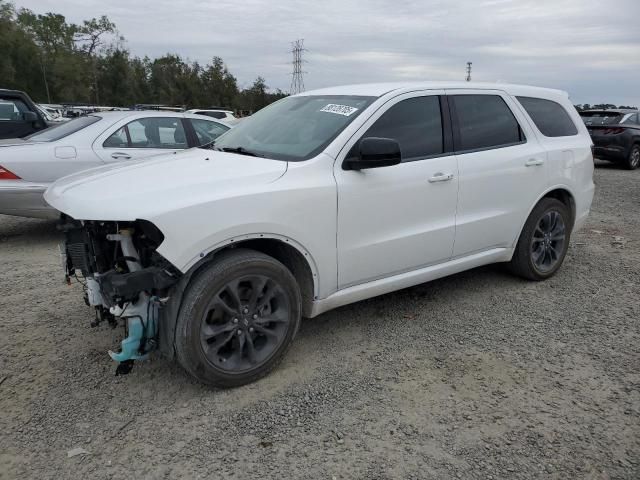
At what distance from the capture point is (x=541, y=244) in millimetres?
4754

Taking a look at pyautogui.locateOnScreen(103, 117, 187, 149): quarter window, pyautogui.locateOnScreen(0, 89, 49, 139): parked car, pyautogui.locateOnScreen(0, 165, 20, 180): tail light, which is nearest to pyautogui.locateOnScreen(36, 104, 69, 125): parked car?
pyautogui.locateOnScreen(0, 89, 49, 139): parked car

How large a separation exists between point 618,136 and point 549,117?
10.5 metres

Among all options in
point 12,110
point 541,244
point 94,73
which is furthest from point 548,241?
point 94,73

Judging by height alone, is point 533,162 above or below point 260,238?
above

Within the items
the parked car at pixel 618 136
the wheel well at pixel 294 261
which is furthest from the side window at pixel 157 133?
the parked car at pixel 618 136

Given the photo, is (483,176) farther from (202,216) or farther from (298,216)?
(202,216)

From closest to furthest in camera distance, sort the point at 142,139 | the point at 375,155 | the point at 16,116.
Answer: the point at 375,155
the point at 142,139
the point at 16,116

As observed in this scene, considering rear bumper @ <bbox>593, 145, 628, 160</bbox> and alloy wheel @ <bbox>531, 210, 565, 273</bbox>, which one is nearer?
alloy wheel @ <bbox>531, 210, 565, 273</bbox>

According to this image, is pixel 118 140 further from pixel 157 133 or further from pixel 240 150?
pixel 240 150

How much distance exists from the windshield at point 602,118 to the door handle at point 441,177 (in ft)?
38.9

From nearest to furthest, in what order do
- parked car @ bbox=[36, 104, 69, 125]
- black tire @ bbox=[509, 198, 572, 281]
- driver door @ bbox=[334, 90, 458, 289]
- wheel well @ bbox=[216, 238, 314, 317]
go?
→ wheel well @ bbox=[216, 238, 314, 317]
driver door @ bbox=[334, 90, 458, 289]
black tire @ bbox=[509, 198, 572, 281]
parked car @ bbox=[36, 104, 69, 125]

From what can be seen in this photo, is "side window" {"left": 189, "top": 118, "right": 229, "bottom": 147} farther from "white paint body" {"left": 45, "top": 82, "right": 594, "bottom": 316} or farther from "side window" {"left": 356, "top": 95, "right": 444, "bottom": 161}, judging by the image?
"side window" {"left": 356, "top": 95, "right": 444, "bottom": 161}

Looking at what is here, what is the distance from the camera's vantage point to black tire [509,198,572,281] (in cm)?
458

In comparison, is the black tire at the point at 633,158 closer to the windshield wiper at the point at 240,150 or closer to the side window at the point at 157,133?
the side window at the point at 157,133
